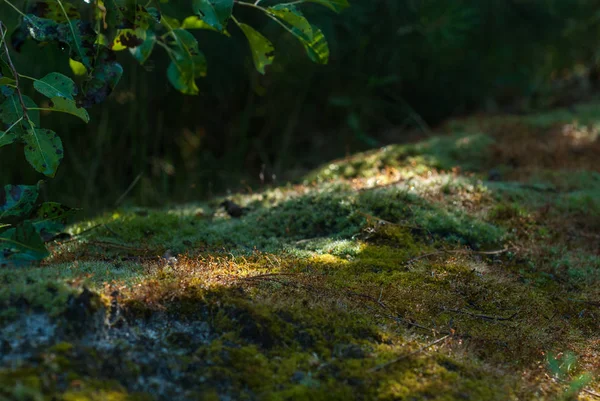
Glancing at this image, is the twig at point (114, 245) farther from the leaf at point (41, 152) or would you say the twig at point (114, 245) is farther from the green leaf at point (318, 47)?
the green leaf at point (318, 47)

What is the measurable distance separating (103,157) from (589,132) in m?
5.44

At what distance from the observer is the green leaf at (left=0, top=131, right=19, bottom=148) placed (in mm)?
2646

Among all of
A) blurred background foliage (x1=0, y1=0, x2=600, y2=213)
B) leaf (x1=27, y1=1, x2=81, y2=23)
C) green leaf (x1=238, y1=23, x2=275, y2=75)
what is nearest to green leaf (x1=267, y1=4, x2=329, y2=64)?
green leaf (x1=238, y1=23, x2=275, y2=75)

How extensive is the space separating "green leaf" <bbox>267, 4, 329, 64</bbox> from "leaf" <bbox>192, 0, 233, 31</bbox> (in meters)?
0.23

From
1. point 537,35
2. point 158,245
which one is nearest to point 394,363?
point 158,245

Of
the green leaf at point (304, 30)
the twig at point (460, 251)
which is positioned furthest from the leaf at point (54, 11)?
the twig at point (460, 251)

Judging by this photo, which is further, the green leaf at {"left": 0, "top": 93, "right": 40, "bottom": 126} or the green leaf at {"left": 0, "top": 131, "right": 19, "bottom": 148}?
the green leaf at {"left": 0, "top": 93, "right": 40, "bottom": 126}

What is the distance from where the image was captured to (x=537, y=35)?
7.86 m

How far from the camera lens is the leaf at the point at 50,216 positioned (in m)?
2.85

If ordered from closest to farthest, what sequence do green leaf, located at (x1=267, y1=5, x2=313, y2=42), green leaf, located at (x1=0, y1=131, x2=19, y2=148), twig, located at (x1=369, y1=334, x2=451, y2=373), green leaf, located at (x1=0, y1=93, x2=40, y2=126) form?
twig, located at (x1=369, y1=334, x2=451, y2=373), green leaf, located at (x1=0, y1=131, x2=19, y2=148), green leaf, located at (x1=0, y1=93, x2=40, y2=126), green leaf, located at (x1=267, y1=5, x2=313, y2=42)

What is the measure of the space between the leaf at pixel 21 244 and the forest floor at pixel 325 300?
0.51ft

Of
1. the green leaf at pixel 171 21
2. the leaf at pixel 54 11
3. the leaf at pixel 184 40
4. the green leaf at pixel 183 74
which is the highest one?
the leaf at pixel 54 11

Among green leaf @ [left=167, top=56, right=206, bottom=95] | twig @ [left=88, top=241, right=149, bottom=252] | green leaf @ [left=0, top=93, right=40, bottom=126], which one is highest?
green leaf @ [left=167, top=56, right=206, bottom=95]

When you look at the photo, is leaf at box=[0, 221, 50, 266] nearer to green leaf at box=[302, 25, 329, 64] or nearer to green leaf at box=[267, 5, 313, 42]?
green leaf at box=[267, 5, 313, 42]
